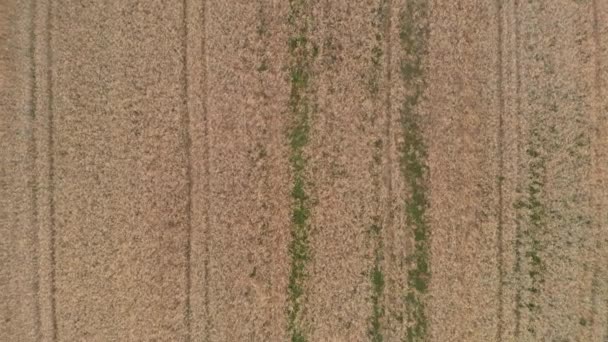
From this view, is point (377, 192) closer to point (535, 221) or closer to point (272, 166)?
point (272, 166)

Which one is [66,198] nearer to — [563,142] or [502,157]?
[502,157]

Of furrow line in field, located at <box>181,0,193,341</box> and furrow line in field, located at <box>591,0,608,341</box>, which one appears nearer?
furrow line in field, located at <box>591,0,608,341</box>

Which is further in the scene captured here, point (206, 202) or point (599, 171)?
point (206, 202)

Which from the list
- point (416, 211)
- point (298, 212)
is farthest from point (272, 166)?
point (416, 211)

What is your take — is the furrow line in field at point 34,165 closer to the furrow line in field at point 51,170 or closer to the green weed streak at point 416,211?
the furrow line in field at point 51,170

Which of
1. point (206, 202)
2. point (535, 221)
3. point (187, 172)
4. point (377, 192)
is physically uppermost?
point (187, 172)

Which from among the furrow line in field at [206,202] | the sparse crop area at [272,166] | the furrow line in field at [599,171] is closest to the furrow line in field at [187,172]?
the sparse crop area at [272,166]

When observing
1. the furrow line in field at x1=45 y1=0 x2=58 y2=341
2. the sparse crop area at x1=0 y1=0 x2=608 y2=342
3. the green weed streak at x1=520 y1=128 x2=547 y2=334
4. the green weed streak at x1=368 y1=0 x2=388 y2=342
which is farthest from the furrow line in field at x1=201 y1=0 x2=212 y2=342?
the green weed streak at x1=520 y1=128 x2=547 y2=334

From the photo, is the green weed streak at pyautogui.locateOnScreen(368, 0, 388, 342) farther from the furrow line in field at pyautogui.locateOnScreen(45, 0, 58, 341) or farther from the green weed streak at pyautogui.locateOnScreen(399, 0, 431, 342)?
the furrow line in field at pyautogui.locateOnScreen(45, 0, 58, 341)

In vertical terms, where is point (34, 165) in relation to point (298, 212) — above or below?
above
